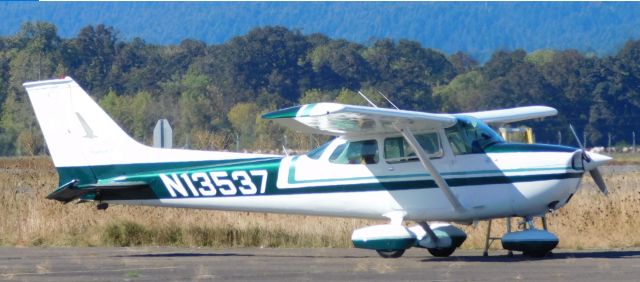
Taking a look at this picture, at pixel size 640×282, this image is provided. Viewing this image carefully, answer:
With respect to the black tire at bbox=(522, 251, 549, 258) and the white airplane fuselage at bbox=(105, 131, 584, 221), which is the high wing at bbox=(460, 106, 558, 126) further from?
the black tire at bbox=(522, 251, 549, 258)

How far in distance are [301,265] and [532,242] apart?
8.49 ft

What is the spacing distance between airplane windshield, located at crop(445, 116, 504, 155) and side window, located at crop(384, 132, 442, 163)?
6.9 inches

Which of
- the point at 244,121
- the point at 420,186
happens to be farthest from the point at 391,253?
the point at 244,121

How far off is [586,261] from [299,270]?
123 inches

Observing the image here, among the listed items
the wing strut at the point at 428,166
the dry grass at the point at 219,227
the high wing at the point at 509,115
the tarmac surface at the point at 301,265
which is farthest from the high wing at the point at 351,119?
the dry grass at the point at 219,227

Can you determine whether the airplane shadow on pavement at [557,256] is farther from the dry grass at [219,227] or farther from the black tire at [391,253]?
the dry grass at [219,227]

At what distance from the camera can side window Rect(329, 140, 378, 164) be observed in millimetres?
14414

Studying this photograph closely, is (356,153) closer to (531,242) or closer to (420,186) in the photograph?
(420,186)

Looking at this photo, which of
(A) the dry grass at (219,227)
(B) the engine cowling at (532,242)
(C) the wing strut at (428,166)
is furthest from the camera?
(A) the dry grass at (219,227)

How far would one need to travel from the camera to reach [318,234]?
1739cm

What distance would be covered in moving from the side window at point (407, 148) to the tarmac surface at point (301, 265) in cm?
118

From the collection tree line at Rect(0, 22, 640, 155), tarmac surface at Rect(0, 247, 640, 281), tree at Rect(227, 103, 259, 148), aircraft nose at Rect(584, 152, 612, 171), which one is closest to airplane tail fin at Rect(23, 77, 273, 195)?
tarmac surface at Rect(0, 247, 640, 281)

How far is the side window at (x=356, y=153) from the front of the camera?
47.3ft

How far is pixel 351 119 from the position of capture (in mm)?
13469
